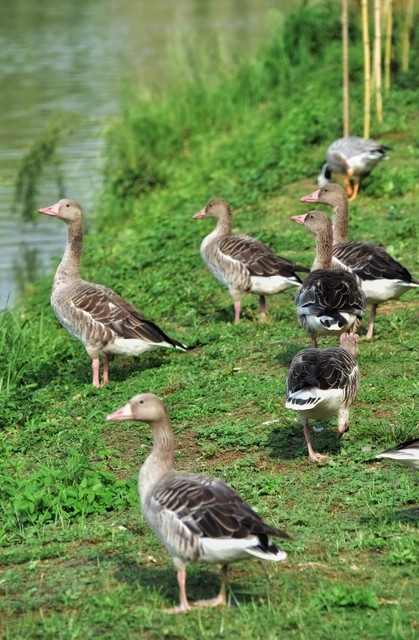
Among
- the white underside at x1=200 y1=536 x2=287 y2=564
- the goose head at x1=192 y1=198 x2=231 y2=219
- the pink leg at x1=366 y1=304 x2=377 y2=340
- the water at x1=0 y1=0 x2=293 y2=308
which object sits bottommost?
the water at x1=0 y1=0 x2=293 y2=308

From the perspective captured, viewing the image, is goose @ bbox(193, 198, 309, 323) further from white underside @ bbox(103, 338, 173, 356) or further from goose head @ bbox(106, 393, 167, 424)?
goose head @ bbox(106, 393, 167, 424)

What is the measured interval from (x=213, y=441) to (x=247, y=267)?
3.29 m

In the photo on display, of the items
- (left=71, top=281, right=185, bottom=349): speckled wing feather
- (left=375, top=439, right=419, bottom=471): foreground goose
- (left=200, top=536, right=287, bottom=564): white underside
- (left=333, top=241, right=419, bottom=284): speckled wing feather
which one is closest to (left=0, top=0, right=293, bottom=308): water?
(left=71, top=281, right=185, bottom=349): speckled wing feather

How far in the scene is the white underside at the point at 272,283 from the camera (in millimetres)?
11508

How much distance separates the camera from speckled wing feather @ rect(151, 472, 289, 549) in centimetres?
562

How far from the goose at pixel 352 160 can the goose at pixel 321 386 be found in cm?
798

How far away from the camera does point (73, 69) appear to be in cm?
3005

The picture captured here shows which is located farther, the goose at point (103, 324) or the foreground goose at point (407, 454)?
the goose at point (103, 324)

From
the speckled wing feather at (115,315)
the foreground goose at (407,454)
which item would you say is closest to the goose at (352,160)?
the speckled wing feather at (115,315)

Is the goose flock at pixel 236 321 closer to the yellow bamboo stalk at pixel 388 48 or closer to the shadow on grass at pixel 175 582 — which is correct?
the shadow on grass at pixel 175 582

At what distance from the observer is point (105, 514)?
748 centimetres

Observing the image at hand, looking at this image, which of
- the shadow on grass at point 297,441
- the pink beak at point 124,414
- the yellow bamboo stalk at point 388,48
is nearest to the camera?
the pink beak at point 124,414

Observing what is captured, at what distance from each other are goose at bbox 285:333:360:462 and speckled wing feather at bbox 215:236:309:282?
10.8ft

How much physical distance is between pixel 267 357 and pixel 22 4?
33.6 metres
